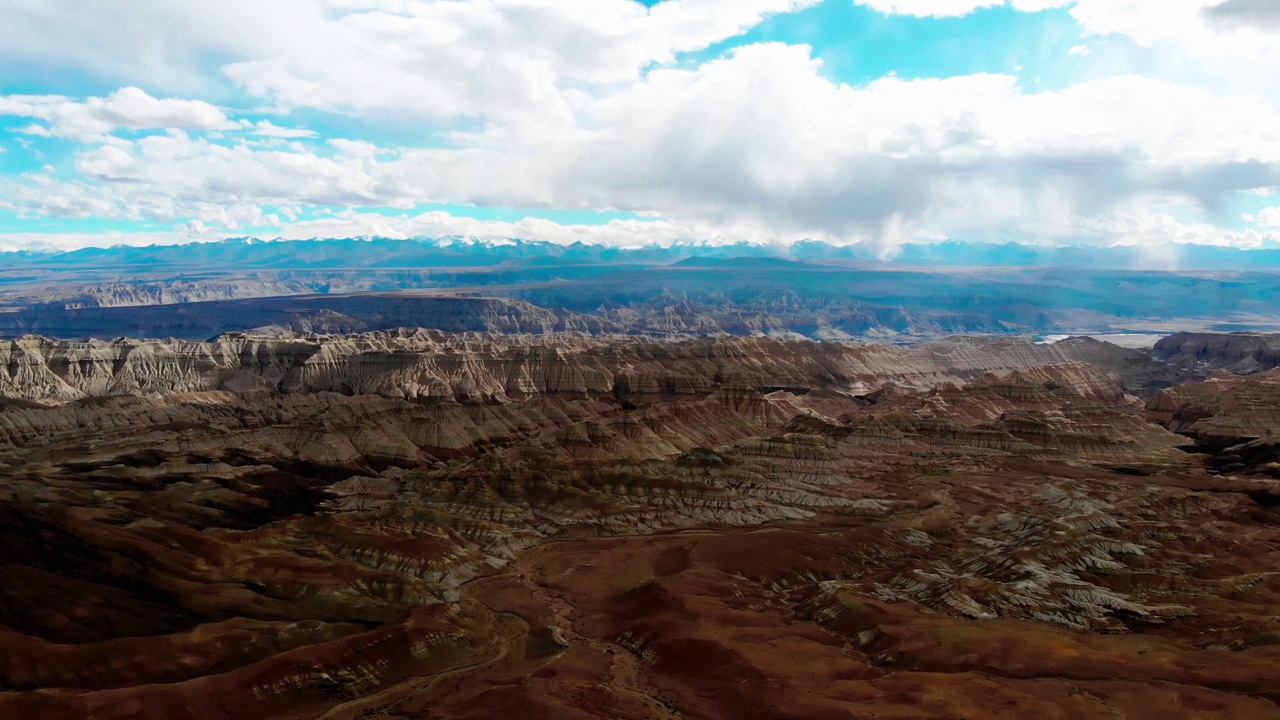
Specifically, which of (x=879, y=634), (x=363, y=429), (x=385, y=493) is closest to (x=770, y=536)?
(x=879, y=634)

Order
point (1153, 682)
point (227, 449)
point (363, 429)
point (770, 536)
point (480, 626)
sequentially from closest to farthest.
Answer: point (1153, 682) < point (480, 626) < point (770, 536) < point (227, 449) < point (363, 429)

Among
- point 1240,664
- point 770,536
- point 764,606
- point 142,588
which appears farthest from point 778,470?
point 142,588

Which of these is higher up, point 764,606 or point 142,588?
point 142,588

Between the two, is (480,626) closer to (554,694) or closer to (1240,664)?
(554,694)

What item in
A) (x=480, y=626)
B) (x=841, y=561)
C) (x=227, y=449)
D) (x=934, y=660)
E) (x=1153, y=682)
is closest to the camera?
(x=1153, y=682)

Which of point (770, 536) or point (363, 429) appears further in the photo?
point (363, 429)

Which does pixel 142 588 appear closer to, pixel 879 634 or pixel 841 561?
pixel 879 634
